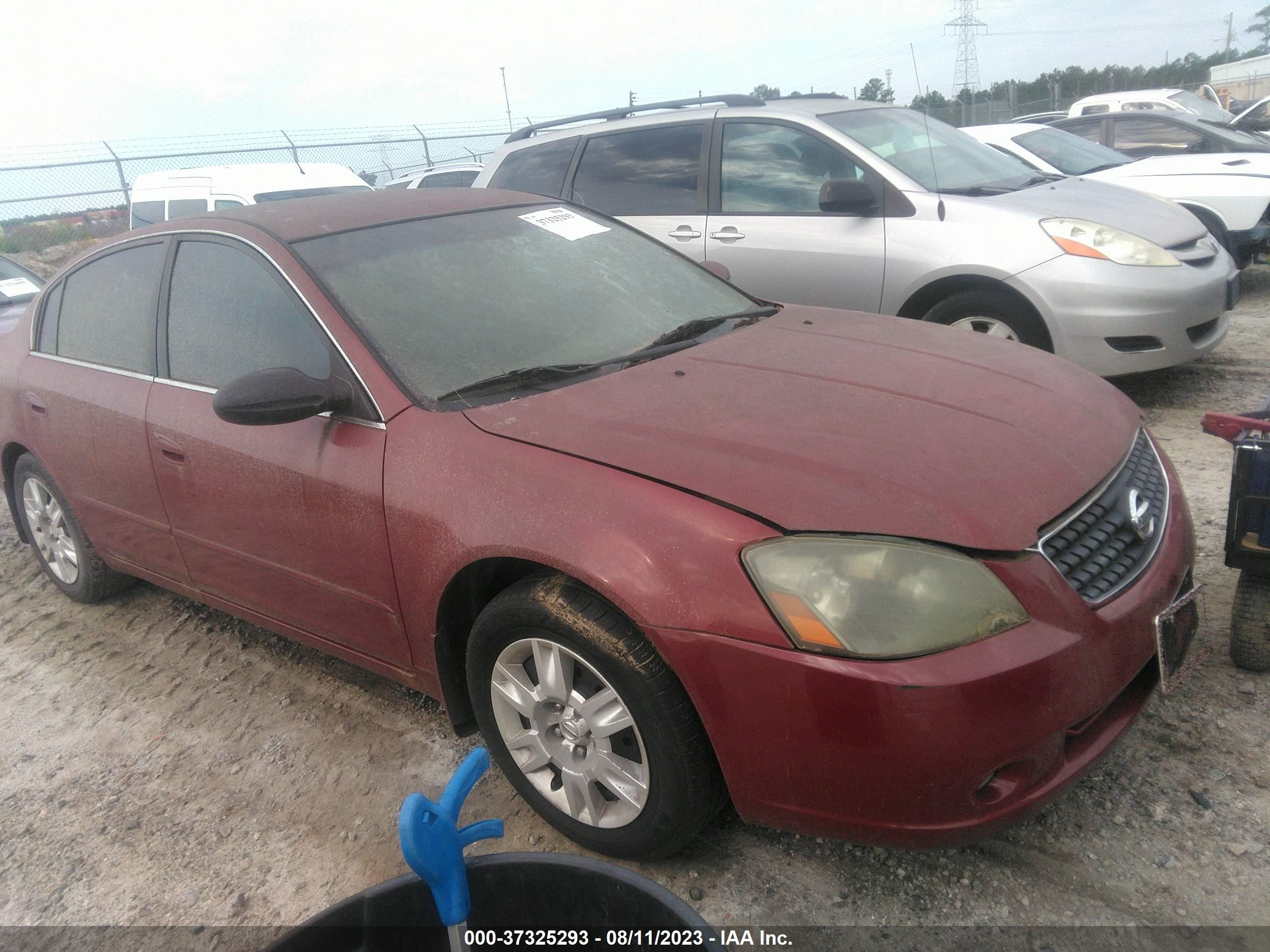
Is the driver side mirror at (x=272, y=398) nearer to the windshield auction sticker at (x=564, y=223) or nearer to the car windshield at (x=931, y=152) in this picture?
the windshield auction sticker at (x=564, y=223)

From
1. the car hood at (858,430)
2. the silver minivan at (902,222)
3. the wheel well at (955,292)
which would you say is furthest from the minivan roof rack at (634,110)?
the car hood at (858,430)

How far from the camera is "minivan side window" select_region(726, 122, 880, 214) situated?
5.35m

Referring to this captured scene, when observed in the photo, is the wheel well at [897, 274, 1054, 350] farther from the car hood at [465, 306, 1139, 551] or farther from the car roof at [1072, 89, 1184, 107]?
the car roof at [1072, 89, 1184, 107]

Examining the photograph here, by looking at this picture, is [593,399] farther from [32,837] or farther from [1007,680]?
[32,837]

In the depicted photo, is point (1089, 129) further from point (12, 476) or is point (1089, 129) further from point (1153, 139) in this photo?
point (12, 476)

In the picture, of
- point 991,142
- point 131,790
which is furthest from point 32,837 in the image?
point 991,142

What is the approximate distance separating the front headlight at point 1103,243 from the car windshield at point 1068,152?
3.01 meters

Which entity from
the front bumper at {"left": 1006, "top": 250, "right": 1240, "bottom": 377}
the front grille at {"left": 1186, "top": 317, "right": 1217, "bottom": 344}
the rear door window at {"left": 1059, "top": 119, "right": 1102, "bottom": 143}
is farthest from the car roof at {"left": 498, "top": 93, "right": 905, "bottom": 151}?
the rear door window at {"left": 1059, "top": 119, "right": 1102, "bottom": 143}

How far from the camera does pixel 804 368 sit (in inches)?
105

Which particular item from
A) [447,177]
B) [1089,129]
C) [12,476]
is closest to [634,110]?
[12,476]

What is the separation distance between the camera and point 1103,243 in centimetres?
485

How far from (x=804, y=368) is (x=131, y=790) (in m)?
2.31

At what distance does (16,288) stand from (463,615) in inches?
347

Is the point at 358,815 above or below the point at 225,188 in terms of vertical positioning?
below
